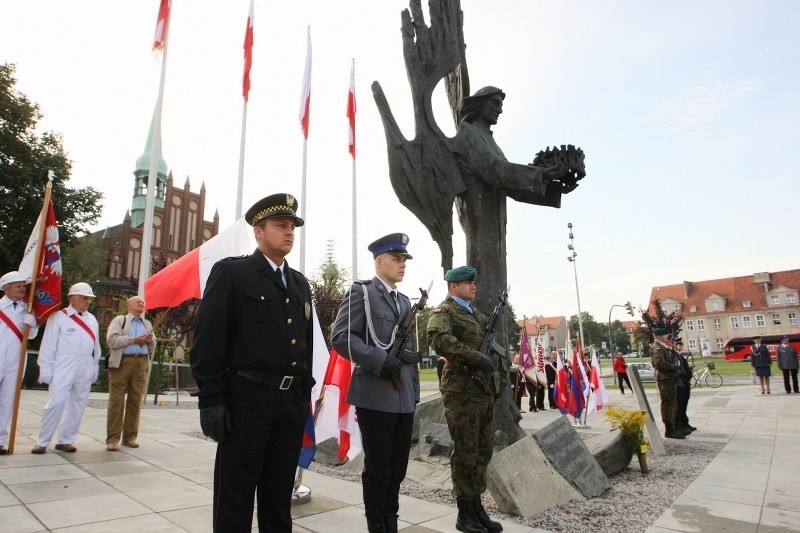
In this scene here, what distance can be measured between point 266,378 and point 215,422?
275 millimetres

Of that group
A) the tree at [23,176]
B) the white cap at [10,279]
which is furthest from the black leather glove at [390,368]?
the tree at [23,176]

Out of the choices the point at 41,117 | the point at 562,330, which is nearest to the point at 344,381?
the point at 41,117

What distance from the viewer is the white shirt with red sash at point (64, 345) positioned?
17.7 feet

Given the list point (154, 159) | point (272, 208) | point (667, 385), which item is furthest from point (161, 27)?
point (667, 385)

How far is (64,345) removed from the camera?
5.49m

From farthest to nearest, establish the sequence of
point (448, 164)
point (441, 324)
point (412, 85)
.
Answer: point (412, 85) → point (448, 164) → point (441, 324)

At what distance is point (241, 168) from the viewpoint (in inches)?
443

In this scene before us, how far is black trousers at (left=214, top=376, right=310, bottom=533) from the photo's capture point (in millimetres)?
2031

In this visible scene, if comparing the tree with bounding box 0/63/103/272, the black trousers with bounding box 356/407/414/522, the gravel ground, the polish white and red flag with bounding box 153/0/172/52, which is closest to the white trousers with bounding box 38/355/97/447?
the gravel ground

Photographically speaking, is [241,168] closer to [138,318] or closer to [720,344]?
[138,318]

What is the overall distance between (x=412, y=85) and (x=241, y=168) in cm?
642

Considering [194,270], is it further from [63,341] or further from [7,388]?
[7,388]

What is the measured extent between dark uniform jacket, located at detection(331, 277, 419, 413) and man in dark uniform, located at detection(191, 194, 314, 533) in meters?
0.47

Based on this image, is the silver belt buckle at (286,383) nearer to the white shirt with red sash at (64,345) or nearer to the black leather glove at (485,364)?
the black leather glove at (485,364)
